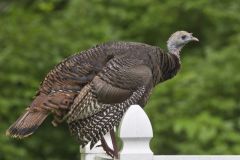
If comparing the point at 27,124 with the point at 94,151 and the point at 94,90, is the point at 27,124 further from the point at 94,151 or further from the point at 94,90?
the point at 94,151

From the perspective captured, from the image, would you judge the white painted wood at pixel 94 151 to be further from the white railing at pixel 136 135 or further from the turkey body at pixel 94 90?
the white railing at pixel 136 135

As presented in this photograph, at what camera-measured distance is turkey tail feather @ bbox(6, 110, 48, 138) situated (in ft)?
15.8

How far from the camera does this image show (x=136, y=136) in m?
4.10

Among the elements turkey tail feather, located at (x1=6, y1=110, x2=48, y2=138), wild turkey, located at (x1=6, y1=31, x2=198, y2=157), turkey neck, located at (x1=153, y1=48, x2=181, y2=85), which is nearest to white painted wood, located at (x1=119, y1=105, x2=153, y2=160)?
wild turkey, located at (x1=6, y1=31, x2=198, y2=157)

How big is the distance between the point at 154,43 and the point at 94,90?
4.67 meters

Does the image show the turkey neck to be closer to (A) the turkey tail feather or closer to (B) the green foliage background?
(A) the turkey tail feather

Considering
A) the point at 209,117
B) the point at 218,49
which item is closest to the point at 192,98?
the point at 209,117

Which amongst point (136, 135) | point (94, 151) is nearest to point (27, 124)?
point (94, 151)

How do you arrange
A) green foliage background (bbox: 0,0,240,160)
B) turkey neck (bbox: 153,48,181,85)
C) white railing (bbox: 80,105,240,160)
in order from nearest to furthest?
white railing (bbox: 80,105,240,160) → turkey neck (bbox: 153,48,181,85) → green foliage background (bbox: 0,0,240,160)

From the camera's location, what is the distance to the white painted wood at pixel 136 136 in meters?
4.09

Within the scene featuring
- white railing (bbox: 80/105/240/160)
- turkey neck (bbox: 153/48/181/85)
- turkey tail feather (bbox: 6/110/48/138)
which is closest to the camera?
white railing (bbox: 80/105/240/160)

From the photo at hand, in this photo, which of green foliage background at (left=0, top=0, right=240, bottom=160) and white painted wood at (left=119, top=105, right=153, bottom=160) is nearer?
white painted wood at (left=119, top=105, right=153, bottom=160)

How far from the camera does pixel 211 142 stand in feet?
26.8

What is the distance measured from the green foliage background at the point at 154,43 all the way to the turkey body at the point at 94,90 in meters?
2.97
